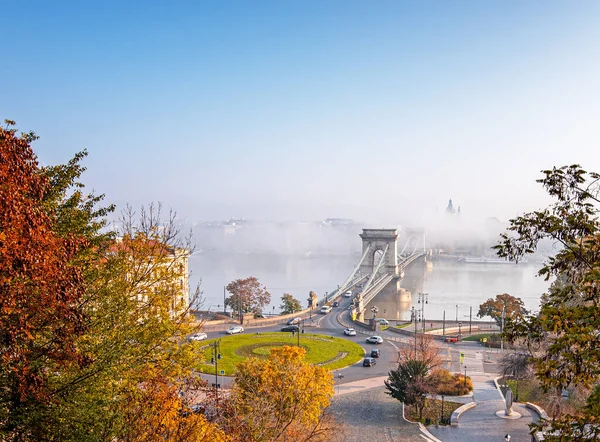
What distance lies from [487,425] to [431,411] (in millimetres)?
2886

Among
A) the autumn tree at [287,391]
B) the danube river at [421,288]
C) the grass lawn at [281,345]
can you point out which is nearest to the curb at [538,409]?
the autumn tree at [287,391]

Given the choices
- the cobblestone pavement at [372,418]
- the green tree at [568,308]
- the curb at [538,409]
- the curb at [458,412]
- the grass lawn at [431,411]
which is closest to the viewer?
the green tree at [568,308]

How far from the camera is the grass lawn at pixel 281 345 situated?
1370 inches

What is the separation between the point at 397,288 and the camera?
90.6 meters

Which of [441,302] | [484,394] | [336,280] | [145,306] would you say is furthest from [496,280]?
[145,306]

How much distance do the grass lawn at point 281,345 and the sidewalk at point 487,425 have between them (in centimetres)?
1101

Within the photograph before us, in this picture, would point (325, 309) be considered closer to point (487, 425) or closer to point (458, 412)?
point (458, 412)

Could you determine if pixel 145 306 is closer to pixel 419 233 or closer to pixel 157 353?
pixel 157 353

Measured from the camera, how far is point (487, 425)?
23109mm

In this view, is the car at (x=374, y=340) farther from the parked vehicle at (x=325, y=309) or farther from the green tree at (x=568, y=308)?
the green tree at (x=568, y=308)

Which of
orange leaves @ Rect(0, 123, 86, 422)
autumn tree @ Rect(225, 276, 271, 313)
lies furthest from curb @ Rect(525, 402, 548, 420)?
autumn tree @ Rect(225, 276, 271, 313)

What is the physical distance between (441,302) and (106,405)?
7289cm

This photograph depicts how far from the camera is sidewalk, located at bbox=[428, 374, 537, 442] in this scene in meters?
21.7

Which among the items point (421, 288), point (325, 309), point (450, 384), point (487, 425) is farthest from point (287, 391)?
point (421, 288)
